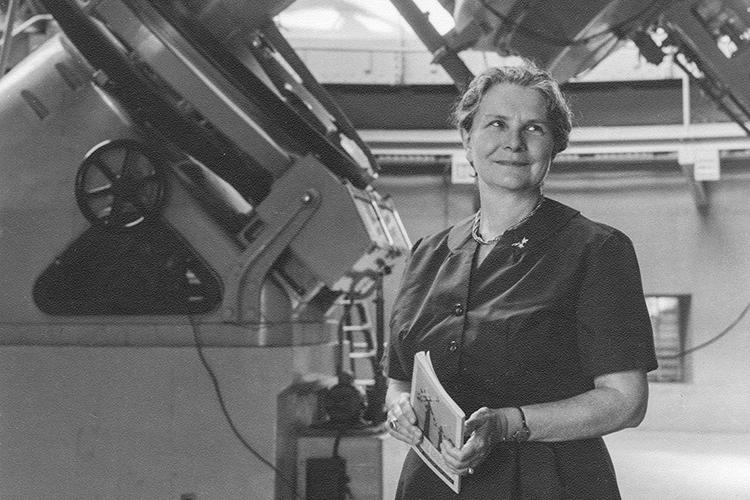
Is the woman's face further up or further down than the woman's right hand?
further up

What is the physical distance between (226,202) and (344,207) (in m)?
0.53

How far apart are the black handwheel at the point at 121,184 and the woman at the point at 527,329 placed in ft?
5.39

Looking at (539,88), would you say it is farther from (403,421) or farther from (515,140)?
(403,421)

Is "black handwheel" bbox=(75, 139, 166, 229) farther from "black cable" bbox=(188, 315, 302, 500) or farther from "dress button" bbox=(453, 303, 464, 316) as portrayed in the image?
"dress button" bbox=(453, 303, 464, 316)

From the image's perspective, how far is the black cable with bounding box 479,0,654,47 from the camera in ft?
11.4

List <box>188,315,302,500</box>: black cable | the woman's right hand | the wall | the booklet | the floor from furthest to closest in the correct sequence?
the wall
the floor
<box>188,315,302,500</box>: black cable
the woman's right hand
the booklet

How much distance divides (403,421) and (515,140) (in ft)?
1.72

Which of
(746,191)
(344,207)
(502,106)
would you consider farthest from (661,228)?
(502,106)

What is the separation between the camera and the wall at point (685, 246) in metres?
7.27

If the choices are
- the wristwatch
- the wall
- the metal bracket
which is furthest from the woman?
the wall

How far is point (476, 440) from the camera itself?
1.25 meters

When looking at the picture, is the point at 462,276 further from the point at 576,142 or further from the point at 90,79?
the point at 576,142

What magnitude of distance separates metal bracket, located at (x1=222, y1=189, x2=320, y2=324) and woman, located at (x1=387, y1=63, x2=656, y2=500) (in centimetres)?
141

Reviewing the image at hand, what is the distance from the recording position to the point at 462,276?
147cm
